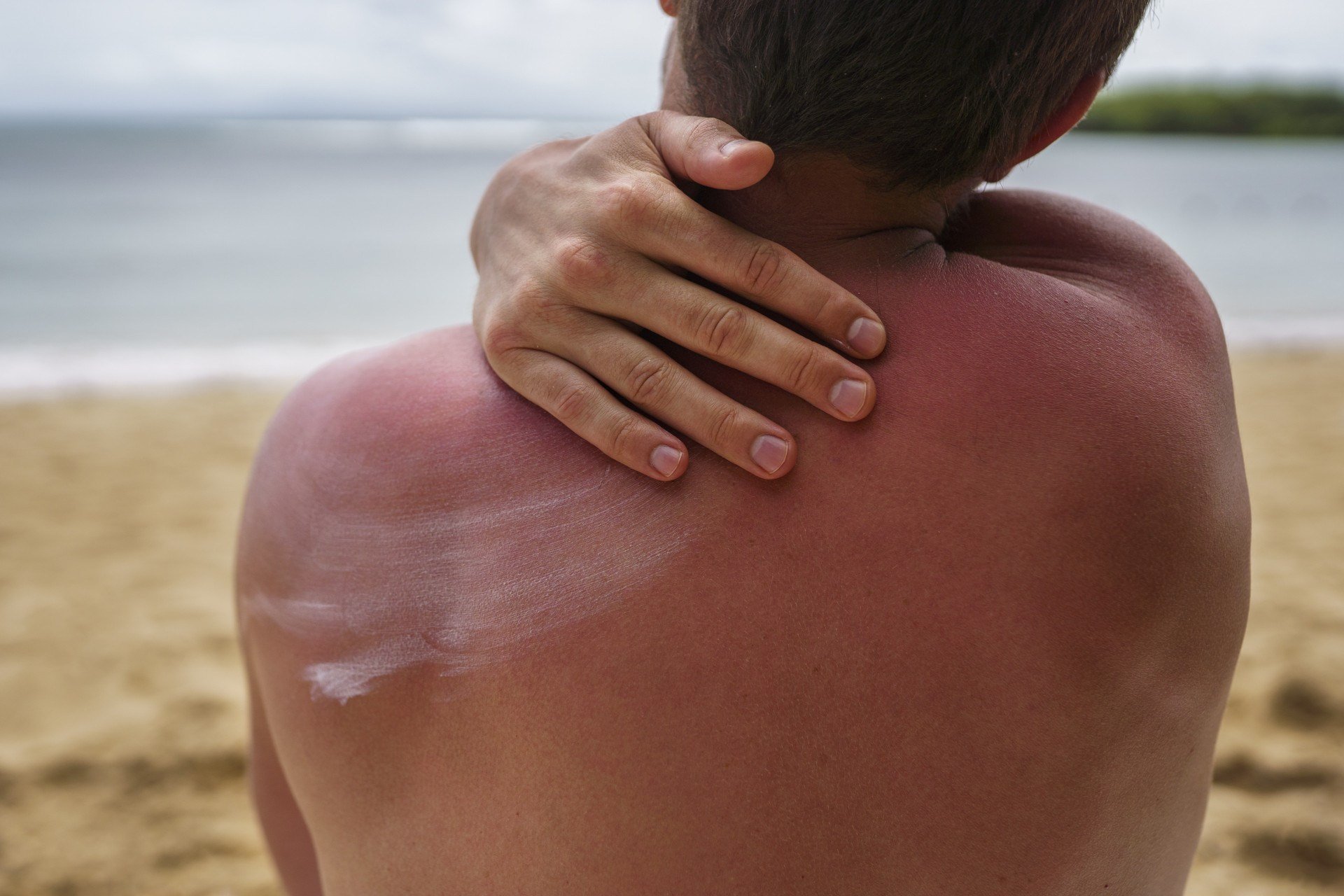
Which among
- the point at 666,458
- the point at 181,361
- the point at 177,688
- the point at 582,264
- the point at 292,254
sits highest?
the point at 582,264

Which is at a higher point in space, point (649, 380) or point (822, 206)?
point (822, 206)

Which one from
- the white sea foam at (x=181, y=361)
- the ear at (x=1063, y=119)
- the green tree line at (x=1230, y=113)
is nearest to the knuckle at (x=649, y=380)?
the ear at (x=1063, y=119)

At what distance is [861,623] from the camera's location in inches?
28.2

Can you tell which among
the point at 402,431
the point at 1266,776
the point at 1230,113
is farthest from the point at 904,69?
the point at 1230,113

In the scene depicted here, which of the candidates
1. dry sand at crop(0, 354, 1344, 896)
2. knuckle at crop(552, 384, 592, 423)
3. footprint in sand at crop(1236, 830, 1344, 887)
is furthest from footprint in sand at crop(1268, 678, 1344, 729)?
knuckle at crop(552, 384, 592, 423)

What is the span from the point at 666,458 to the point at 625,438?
38 millimetres

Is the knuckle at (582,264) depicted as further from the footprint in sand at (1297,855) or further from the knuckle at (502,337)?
the footprint in sand at (1297,855)

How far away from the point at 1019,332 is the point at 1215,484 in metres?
0.20

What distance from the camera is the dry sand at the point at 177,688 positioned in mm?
1868

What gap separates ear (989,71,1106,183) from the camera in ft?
2.73

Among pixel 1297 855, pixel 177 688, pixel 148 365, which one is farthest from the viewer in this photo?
pixel 148 365

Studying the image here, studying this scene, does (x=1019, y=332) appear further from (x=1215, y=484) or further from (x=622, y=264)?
(x=622, y=264)

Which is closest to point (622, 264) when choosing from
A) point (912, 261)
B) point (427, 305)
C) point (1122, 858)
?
point (912, 261)

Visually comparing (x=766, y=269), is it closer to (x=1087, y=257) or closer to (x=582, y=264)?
(x=582, y=264)
